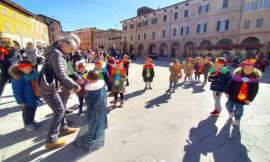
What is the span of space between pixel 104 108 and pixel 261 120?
3.97 meters

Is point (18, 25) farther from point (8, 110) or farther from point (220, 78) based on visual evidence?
point (220, 78)

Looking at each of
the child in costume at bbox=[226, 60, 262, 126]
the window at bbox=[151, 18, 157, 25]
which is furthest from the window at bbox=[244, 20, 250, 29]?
the child in costume at bbox=[226, 60, 262, 126]

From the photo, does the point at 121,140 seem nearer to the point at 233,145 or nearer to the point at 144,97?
the point at 233,145

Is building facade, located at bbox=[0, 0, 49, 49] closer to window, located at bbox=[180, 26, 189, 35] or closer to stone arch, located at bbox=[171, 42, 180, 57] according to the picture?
stone arch, located at bbox=[171, 42, 180, 57]

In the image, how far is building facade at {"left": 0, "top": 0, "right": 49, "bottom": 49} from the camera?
22.2 meters

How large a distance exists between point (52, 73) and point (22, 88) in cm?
111

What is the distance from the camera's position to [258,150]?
2527 millimetres

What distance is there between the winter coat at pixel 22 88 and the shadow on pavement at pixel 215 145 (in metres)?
3.00

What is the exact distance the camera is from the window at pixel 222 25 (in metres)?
23.7

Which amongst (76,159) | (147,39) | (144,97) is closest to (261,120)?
(144,97)

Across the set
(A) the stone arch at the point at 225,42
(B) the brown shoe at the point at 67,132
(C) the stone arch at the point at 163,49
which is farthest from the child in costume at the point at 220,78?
(C) the stone arch at the point at 163,49

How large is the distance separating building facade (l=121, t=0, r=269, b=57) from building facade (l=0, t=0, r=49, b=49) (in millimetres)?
24322

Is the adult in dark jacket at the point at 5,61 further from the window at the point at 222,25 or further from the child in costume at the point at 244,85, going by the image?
the window at the point at 222,25

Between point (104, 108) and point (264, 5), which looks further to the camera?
point (264, 5)
